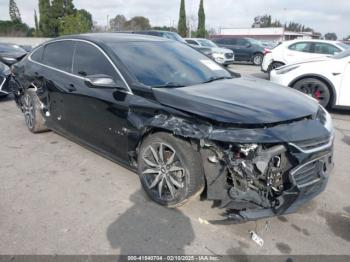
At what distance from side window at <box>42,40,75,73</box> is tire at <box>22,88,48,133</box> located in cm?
62

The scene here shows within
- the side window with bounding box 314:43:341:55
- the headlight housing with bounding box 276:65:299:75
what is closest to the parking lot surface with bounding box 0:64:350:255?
the headlight housing with bounding box 276:65:299:75

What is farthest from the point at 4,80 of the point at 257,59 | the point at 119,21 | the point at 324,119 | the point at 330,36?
the point at 330,36

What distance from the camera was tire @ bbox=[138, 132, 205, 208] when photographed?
9.43ft

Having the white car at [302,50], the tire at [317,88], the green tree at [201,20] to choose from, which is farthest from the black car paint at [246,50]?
the green tree at [201,20]

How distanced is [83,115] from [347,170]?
3471 millimetres

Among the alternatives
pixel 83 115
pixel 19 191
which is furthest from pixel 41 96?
pixel 19 191

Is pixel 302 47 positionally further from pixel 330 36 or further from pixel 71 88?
pixel 330 36

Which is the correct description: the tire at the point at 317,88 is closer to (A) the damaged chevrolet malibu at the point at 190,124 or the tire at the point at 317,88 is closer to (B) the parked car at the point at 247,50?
(A) the damaged chevrolet malibu at the point at 190,124

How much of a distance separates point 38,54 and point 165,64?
256cm

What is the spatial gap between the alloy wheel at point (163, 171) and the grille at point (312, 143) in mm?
1028

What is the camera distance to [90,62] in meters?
3.93

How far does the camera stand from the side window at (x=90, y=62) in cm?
364

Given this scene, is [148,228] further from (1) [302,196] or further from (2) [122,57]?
(2) [122,57]

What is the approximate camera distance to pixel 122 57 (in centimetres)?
363
